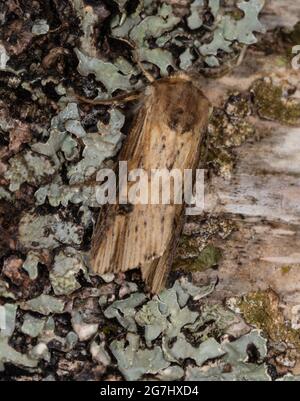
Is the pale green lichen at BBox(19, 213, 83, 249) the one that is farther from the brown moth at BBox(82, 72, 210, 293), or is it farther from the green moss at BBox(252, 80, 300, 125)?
the green moss at BBox(252, 80, 300, 125)

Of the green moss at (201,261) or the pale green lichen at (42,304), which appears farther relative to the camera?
the green moss at (201,261)

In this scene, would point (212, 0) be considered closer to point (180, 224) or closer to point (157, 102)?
point (157, 102)

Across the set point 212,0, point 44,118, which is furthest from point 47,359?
point 212,0
